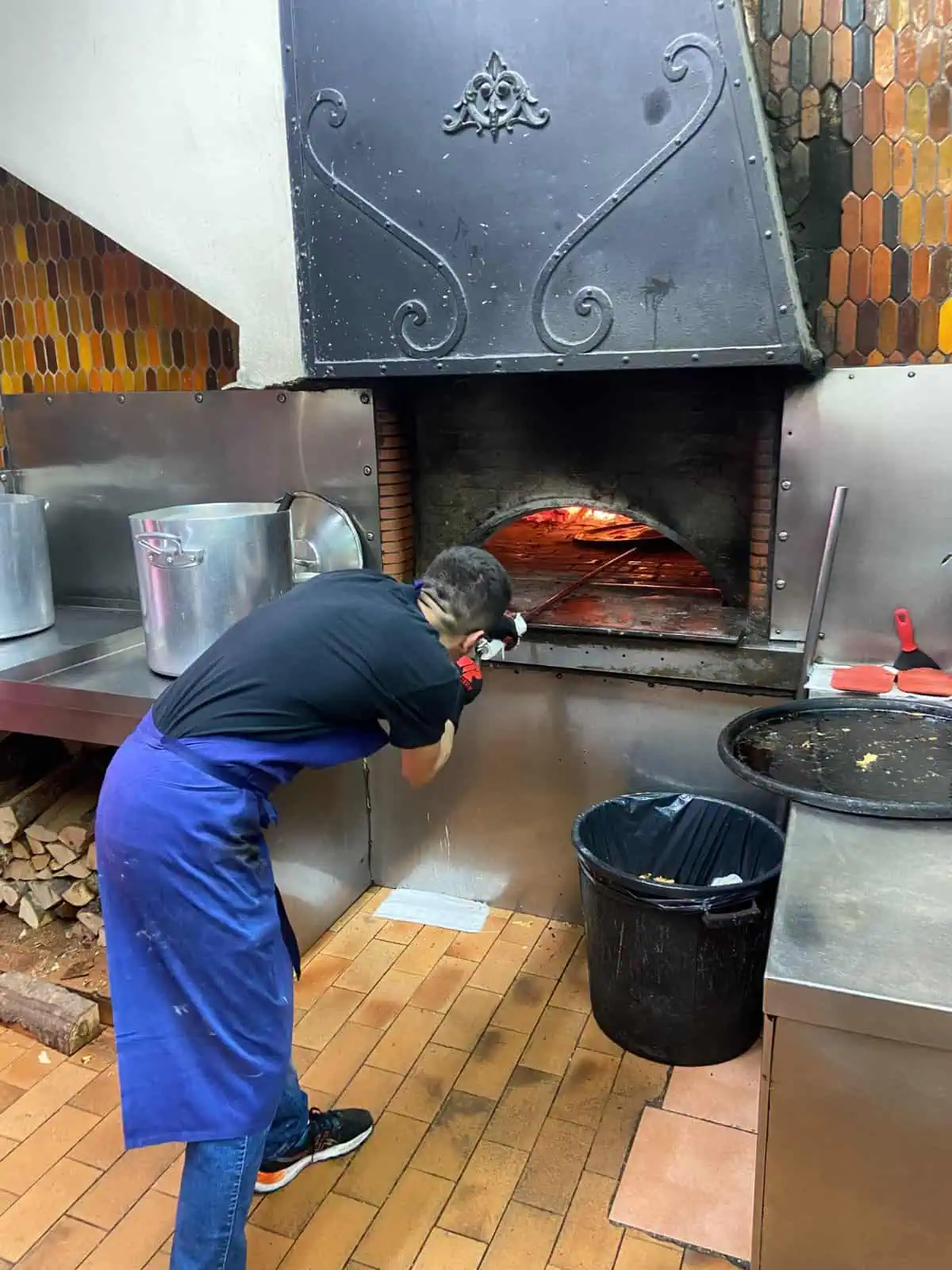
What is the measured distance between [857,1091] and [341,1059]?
1446 millimetres

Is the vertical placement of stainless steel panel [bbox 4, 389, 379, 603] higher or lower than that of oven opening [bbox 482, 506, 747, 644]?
higher

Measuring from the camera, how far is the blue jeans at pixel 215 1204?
57.4 inches

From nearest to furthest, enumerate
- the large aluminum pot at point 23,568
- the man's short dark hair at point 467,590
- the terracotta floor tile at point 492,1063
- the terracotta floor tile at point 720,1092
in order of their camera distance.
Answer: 1. the man's short dark hair at point 467,590
2. the terracotta floor tile at point 720,1092
3. the terracotta floor tile at point 492,1063
4. the large aluminum pot at point 23,568

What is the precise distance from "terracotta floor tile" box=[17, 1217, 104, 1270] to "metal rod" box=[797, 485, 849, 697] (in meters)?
1.82

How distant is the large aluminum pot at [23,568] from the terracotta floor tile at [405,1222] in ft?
5.89

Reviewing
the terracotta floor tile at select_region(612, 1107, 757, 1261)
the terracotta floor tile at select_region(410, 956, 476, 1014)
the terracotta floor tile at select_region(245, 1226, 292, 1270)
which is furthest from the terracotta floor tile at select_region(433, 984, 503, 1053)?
the terracotta floor tile at select_region(245, 1226, 292, 1270)

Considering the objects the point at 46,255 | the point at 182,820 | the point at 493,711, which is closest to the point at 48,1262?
the point at 182,820

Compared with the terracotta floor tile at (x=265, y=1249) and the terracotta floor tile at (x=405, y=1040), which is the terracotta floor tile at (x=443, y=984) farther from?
the terracotta floor tile at (x=265, y=1249)

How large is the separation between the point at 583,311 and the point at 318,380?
2.55 ft

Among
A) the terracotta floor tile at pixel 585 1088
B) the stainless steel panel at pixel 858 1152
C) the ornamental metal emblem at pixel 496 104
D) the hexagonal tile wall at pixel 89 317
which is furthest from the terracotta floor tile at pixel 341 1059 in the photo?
the ornamental metal emblem at pixel 496 104

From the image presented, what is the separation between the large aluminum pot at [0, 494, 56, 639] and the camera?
8.25ft

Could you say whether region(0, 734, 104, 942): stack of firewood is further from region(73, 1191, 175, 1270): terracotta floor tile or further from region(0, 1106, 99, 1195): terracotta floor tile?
region(73, 1191, 175, 1270): terracotta floor tile

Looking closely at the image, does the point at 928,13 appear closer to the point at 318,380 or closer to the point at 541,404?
the point at 541,404

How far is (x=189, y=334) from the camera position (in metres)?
2.84
